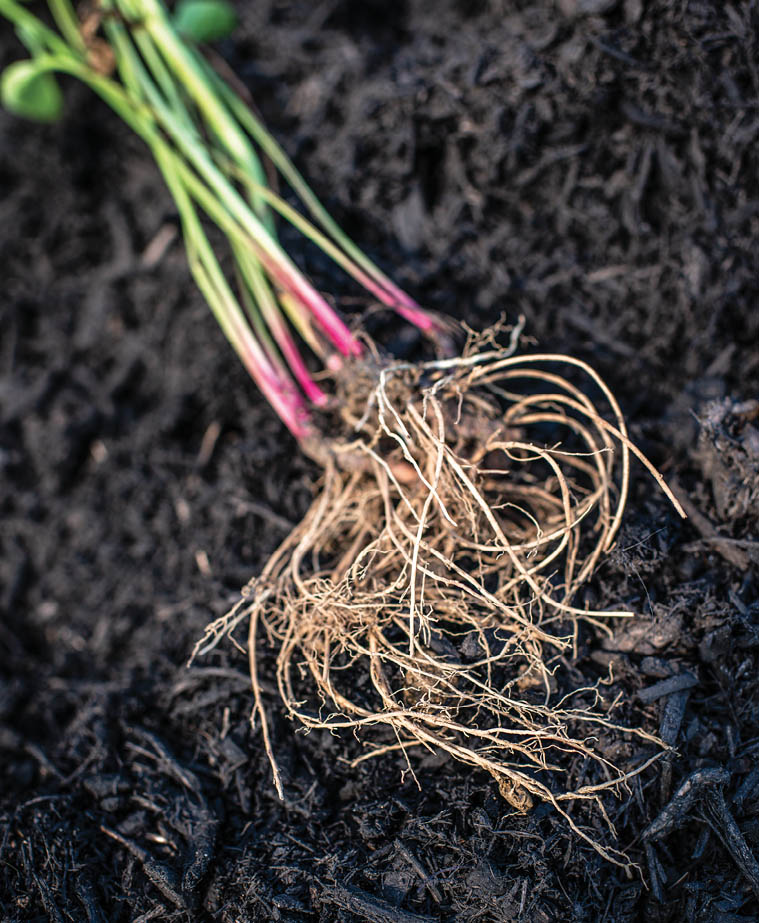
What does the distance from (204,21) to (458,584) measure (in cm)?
138

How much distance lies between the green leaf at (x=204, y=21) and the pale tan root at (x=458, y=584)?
974 mm

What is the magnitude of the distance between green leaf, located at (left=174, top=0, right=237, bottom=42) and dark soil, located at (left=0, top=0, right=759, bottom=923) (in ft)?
0.74

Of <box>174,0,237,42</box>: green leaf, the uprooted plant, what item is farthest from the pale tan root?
<box>174,0,237,42</box>: green leaf

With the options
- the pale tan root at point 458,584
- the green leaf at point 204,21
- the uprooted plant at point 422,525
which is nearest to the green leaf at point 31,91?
the uprooted plant at point 422,525

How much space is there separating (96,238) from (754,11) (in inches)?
61.9

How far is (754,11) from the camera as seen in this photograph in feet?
4.12

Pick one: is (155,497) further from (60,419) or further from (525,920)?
(525,920)

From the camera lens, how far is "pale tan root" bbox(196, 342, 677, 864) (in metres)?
1.00

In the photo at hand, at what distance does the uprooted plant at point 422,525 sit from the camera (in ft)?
3.34

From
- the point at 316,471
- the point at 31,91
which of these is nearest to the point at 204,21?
the point at 31,91

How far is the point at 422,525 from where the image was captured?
3.31 ft

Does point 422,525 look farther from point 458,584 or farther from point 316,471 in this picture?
point 316,471

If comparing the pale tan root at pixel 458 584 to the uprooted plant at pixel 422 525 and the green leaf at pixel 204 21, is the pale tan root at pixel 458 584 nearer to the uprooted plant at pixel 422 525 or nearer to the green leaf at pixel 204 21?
the uprooted plant at pixel 422 525

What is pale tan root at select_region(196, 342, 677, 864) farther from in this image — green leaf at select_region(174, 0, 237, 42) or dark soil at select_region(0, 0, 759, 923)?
green leaf at select_region(174, 0, 237, 42)
